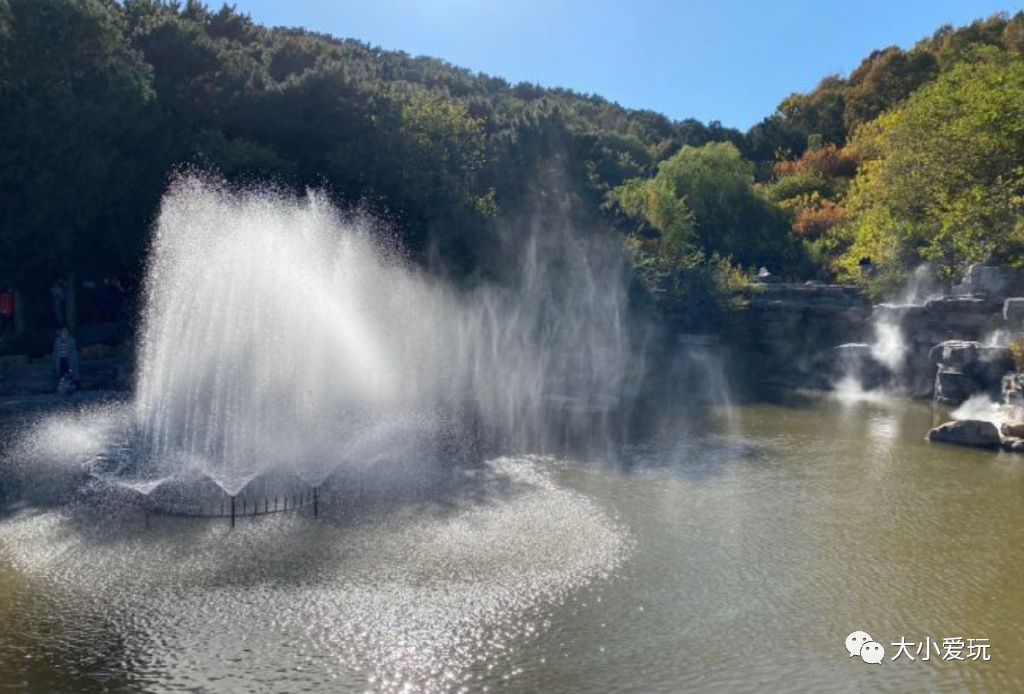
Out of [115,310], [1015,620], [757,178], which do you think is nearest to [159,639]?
[1015,620]

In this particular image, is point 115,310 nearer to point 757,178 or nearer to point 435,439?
point 435,439

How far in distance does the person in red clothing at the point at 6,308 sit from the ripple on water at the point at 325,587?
20.1m

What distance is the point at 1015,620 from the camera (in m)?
13.6

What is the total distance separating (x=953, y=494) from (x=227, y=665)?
1753 centimetres

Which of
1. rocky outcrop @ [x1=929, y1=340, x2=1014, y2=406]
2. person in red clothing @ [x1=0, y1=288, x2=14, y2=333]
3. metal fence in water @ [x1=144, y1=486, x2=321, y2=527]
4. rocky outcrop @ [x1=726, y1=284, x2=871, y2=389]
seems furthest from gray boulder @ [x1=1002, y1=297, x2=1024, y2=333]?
person in red clothing @ [x1=0, y1=288, x2=14, y2=333]

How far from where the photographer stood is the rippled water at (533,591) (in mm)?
11711

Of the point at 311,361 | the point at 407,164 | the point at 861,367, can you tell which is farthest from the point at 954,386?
the point at 311,361

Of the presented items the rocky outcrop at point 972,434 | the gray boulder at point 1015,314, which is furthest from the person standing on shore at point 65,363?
the gray boulder at point 1015,314

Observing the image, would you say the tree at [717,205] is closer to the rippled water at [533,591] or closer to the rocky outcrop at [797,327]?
the rocky outcrop at [797,327]

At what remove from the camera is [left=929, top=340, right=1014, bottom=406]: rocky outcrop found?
32.9 meters

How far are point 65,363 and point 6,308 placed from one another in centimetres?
692

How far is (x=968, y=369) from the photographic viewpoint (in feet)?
112

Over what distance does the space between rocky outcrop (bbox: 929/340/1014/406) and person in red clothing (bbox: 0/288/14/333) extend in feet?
124

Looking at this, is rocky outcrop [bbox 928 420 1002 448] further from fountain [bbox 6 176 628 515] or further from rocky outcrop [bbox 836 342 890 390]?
rocky outcrop [bbox 836 342 890 390]
